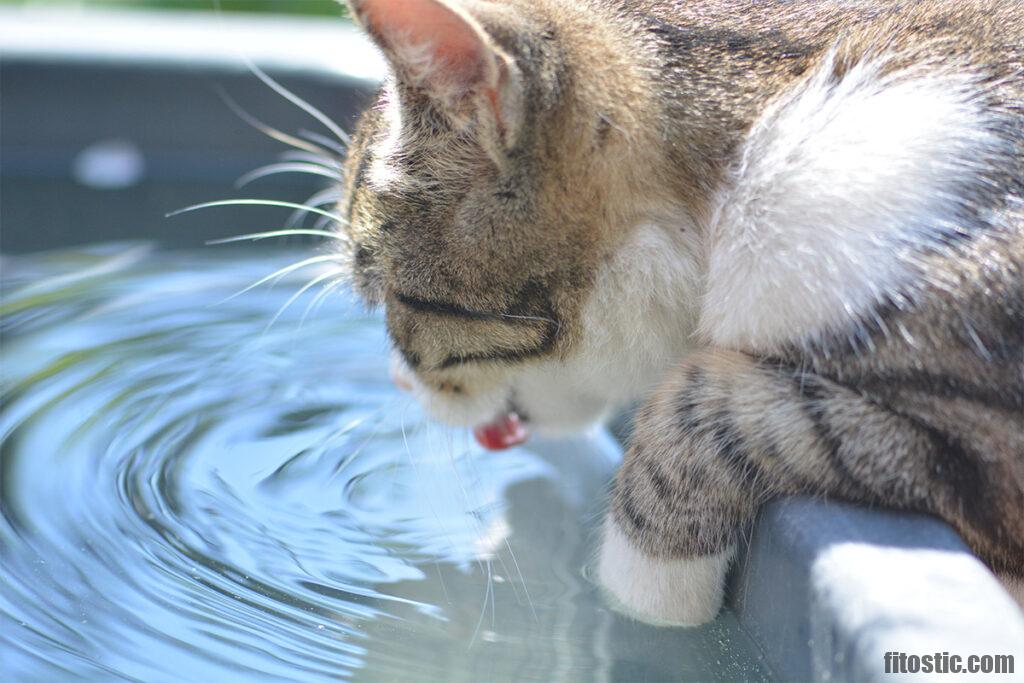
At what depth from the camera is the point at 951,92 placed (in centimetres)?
115

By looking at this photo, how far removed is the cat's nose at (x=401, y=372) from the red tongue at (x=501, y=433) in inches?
5.3

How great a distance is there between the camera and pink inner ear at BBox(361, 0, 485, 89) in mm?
1106

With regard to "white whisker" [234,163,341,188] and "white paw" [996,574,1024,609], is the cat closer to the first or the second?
"white paw" [996,574,1024,609]

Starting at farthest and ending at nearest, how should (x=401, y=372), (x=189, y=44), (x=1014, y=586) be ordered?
(x=189, y=44) → (x=401, y=372) → (x=1014, y=586)

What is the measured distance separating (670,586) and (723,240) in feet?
1.16

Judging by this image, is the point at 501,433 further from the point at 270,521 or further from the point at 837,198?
the point at 837,198

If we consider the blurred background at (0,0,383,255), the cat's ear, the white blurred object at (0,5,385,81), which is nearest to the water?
the cat's ear

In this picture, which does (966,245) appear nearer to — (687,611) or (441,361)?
(687,611)

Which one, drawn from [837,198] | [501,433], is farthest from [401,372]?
[837,198]

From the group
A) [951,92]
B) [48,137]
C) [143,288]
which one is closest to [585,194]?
[951,92]

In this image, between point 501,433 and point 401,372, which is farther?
point 501,433

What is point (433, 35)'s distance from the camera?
1.13 m

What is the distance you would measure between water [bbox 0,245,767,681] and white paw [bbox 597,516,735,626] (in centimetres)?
2

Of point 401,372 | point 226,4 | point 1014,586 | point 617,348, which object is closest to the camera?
point 1014,586
